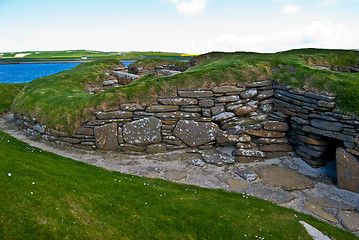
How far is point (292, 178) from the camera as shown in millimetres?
10688

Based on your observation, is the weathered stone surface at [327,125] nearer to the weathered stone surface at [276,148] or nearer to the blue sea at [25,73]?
the weathered stone surface at [276,148]

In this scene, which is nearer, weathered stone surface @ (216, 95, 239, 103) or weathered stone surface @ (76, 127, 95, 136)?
weathered stone surface @ (76, 127, 95, 136)

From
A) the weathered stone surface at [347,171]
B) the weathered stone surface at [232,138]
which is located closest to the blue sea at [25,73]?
the weathered stone surface at [232,138]

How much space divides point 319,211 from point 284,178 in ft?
7.55

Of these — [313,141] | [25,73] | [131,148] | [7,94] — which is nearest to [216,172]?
[131,148]

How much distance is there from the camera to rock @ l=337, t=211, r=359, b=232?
7.66 m

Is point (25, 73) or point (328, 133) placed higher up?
point (25, 73)

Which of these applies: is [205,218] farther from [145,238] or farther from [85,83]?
[85,83]

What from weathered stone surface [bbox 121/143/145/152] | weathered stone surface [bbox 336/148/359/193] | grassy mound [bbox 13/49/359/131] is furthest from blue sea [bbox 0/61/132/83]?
weathered stone surface [bbox 336/148/359/193]

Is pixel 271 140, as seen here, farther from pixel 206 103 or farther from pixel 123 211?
pixel 123 211

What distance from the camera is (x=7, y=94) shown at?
23.7 meters

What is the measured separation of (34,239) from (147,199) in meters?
3.64

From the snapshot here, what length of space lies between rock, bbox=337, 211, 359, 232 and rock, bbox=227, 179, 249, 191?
11.3ft

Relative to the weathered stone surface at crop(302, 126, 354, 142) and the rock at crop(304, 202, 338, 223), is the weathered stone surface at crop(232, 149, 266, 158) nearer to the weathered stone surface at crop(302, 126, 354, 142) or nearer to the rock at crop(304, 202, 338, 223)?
the weathered stone surface at crop(302, 126, 354, 142)
